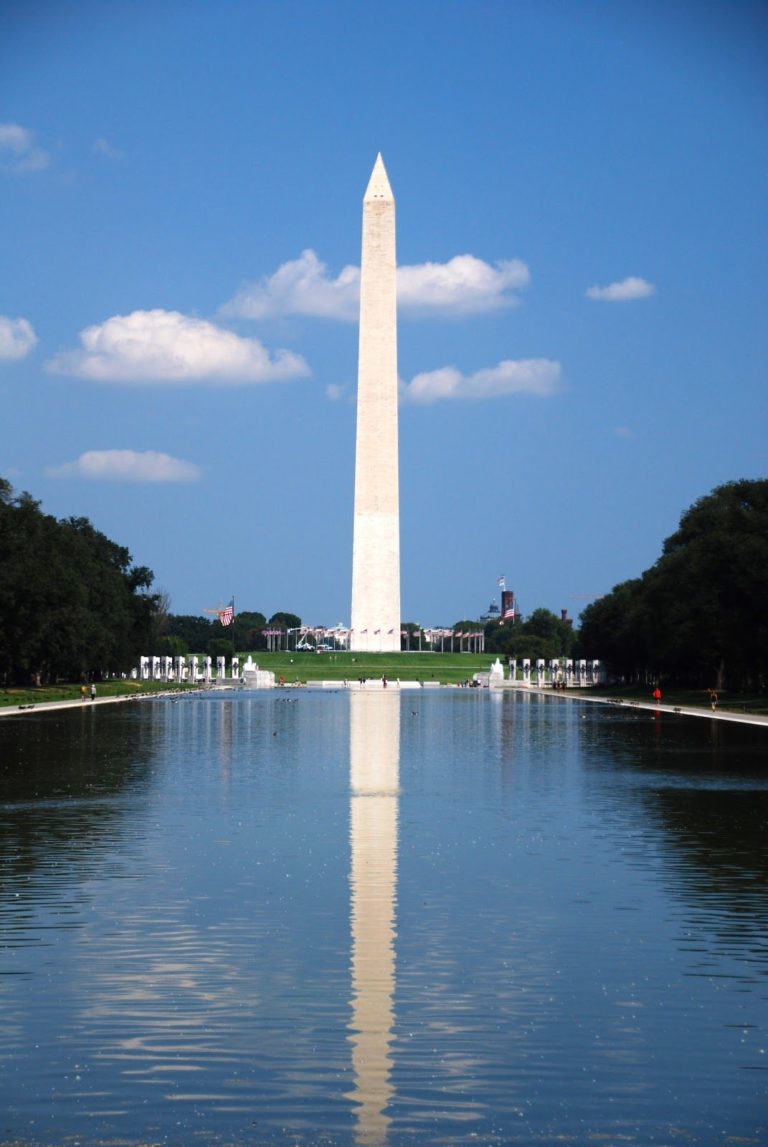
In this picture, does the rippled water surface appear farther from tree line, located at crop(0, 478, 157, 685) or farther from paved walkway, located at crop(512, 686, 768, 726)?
tree line, located at crop(0, 478, 157, 685)

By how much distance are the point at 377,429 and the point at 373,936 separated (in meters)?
90.3

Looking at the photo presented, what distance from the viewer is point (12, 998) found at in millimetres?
9914

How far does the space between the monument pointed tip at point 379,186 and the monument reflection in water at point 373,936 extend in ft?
246

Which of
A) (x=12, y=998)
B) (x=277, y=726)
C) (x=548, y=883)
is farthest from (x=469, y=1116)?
(x=277, y=726)

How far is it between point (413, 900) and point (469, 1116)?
610cm

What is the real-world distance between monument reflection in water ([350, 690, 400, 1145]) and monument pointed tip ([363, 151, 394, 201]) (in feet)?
246

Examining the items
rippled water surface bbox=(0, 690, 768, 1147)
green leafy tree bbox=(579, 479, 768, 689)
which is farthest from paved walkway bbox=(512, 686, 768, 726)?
rippled water surface bbox=(0, 690, 768, 1147)

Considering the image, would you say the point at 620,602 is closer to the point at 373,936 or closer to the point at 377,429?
the point at 377,429

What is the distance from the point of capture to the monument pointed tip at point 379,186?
9919 centimetres

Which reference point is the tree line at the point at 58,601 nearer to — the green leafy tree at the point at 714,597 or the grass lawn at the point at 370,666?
the grass lawn at the point at 370,666

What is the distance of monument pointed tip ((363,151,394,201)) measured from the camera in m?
99.2

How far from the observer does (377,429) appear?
10156 cm

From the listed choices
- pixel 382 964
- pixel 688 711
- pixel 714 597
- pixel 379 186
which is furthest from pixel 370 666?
pixel 382 964

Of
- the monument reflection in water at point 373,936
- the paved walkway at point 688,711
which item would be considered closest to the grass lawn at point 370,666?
the paved walkway at point 688,711
